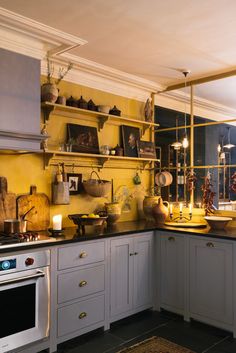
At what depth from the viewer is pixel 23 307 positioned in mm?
2330

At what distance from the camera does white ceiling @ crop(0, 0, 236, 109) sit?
2.37 m

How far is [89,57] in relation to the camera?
3291 mm

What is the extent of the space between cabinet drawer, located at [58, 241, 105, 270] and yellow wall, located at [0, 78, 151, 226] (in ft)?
2.05

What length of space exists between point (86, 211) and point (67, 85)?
4.30 ft

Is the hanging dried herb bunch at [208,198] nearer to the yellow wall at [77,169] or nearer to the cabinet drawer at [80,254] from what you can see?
the yellow wall at [77,169]

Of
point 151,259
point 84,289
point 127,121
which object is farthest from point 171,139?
point 84,289

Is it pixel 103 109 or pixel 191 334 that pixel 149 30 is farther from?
pixel 191 334

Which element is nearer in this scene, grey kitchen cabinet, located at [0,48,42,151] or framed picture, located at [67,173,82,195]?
grey kitchen cabinet, located at [0,48,42,151]

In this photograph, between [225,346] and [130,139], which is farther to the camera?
[130,139]

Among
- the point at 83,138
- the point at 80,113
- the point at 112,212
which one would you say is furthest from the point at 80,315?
the point at 80,113

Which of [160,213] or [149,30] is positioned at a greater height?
[149,30]

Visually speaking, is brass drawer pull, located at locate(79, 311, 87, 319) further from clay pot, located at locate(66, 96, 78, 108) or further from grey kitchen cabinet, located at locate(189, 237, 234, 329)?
clay pot, located at locate(66, 96, 78, 108)

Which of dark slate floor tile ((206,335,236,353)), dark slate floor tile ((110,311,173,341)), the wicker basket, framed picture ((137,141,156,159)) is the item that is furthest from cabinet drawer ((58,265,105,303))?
framed picture ((137,141,156,159))

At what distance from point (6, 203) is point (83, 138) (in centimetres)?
105
